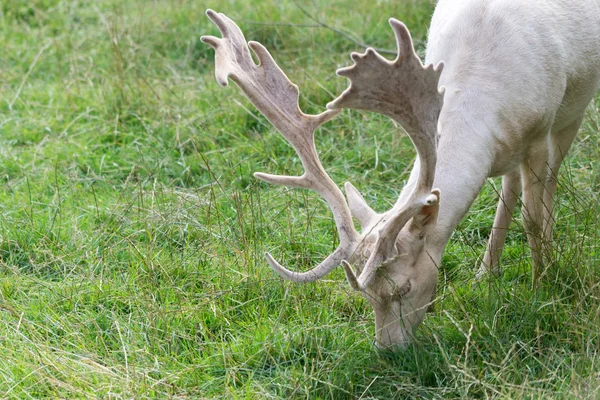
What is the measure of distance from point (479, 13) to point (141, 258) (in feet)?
6.56

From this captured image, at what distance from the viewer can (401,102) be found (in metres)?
3.53

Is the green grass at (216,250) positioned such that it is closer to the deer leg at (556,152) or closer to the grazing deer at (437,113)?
the deer leg at (556,152)

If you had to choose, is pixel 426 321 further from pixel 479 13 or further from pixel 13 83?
pixel 13 83

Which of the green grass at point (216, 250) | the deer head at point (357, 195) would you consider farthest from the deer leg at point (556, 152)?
the deer head at point (357, 195)

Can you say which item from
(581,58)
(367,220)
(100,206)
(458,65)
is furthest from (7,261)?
(581,58)

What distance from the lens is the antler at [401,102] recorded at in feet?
11.2

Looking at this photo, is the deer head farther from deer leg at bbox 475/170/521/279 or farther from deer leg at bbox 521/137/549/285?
deer leg at bbox 475/170/521/279

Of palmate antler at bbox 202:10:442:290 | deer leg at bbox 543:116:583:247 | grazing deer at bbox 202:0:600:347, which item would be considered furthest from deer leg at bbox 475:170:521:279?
palmate antler at bbox 202:10:442:290

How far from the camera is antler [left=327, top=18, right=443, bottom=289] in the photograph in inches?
134

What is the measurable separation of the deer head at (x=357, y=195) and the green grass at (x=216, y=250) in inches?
9.8

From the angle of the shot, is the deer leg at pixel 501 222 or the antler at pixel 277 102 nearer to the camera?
the antler at pixel 277 102

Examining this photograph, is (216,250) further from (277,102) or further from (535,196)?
(535,196)

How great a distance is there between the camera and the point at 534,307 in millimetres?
4176

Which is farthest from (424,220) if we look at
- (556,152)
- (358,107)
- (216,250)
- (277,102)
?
(556,152)
